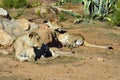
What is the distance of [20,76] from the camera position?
9.34m

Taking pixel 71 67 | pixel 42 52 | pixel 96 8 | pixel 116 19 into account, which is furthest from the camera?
pixel 96 8

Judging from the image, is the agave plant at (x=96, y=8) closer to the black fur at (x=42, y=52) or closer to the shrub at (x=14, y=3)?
the shrub at (x=14, y=3)

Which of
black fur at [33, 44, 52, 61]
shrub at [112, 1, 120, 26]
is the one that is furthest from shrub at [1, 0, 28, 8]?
black fur at [33, 44, 52, 61]

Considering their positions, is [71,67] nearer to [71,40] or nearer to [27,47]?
[27,47]

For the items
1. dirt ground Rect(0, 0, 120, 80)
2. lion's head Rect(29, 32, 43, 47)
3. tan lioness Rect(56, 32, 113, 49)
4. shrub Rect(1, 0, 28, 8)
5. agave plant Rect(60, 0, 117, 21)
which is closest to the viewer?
dirt ground Rect(0, 0, 120, 80)

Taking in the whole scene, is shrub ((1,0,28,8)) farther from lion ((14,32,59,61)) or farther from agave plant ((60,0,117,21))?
lion ((14,32,59,61))

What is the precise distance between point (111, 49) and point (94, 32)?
2.42 meters

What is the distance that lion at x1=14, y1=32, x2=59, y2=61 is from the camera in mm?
10602

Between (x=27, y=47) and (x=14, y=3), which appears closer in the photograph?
(x=27, y=47)

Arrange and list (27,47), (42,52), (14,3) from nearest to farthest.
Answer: (27,47)
(42,52)
(14,3)

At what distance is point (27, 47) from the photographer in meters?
10.6

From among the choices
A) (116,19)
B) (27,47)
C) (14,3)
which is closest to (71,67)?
(27,47)

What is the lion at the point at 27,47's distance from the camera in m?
10.6

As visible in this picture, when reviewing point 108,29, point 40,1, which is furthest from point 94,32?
point 40,1
